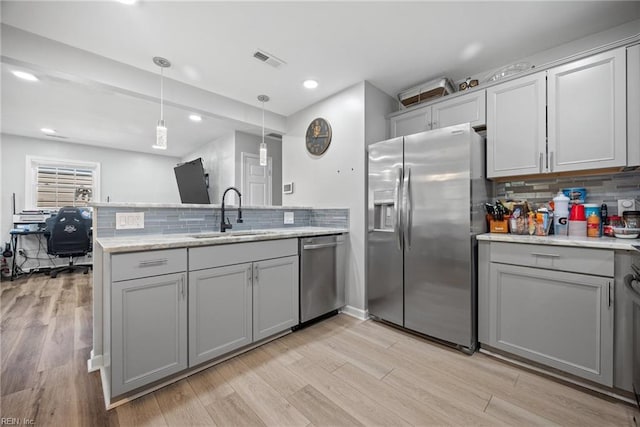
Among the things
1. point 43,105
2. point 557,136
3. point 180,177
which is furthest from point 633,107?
point 43,105

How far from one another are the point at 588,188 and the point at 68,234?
688cm

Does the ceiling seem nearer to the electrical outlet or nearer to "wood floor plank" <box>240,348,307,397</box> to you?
the electrical outlet

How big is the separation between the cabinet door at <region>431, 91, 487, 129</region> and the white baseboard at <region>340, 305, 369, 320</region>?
2016mm

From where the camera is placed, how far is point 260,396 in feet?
5.00

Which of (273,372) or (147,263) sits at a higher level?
(147,263)

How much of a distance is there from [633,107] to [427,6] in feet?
4.84

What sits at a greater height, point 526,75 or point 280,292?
point 526,75

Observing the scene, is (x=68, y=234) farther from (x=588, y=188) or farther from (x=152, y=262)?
(x=588, y=188)

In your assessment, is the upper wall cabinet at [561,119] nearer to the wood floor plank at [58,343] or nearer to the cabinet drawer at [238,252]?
the cabinet drawer at [238,252]

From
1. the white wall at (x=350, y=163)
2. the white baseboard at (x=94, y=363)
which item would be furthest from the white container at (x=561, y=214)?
the white baseboard at (x=94, y=363)

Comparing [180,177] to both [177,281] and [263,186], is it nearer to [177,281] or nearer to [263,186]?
[263,186]

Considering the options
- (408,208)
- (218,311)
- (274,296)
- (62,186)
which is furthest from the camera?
(62,186)

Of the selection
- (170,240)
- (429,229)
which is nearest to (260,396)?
(170,240)

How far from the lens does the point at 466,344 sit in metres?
1.96
